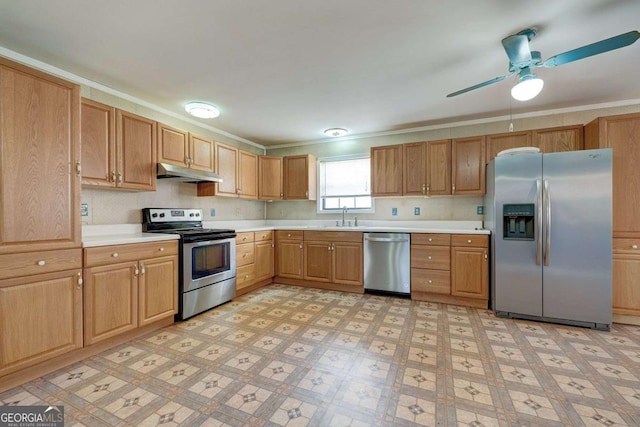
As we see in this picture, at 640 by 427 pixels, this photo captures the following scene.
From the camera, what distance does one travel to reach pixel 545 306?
282 cm

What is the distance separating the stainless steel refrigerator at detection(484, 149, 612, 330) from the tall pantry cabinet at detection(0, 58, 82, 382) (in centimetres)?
386

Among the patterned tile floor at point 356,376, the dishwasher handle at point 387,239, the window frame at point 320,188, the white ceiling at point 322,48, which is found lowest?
the patterned tile floor at point 356,376

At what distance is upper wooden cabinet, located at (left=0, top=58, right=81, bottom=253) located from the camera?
5.73 feet

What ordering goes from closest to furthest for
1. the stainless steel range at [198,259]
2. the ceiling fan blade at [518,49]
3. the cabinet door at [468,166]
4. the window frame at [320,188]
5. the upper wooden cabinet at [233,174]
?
the ceiling fan blade at [518,49] → the stainless steel range at [198,259] → the cabinet door at [468,166] → the upper wooden cabinet at [233,174] → the window frame at [320,188]

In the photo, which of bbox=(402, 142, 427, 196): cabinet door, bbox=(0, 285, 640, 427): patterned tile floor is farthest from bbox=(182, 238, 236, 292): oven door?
bbox=(402, 142, 427, 196): cabinet door

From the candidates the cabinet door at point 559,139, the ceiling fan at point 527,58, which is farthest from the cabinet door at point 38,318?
the cabinet door at point 559,139

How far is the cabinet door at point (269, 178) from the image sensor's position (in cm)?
462

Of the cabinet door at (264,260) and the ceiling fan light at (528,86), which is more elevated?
the ceiling fan light at (528,86)

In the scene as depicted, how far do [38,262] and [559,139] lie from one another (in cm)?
503

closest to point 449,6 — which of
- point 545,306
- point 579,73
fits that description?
point 579,73

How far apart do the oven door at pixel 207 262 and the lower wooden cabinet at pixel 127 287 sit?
0.12 meters

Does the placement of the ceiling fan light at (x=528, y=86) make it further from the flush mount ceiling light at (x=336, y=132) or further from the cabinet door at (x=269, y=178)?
the cabinet door at (x=269, y=178)

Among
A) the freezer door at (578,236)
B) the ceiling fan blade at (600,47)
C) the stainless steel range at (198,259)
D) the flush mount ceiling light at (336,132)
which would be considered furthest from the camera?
the flush mount ceiling light at (336,132)

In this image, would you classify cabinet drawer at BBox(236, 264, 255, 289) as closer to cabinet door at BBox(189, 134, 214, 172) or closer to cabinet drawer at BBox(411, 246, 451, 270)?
cabinet door at BBox(189, 134, 214, 172)
